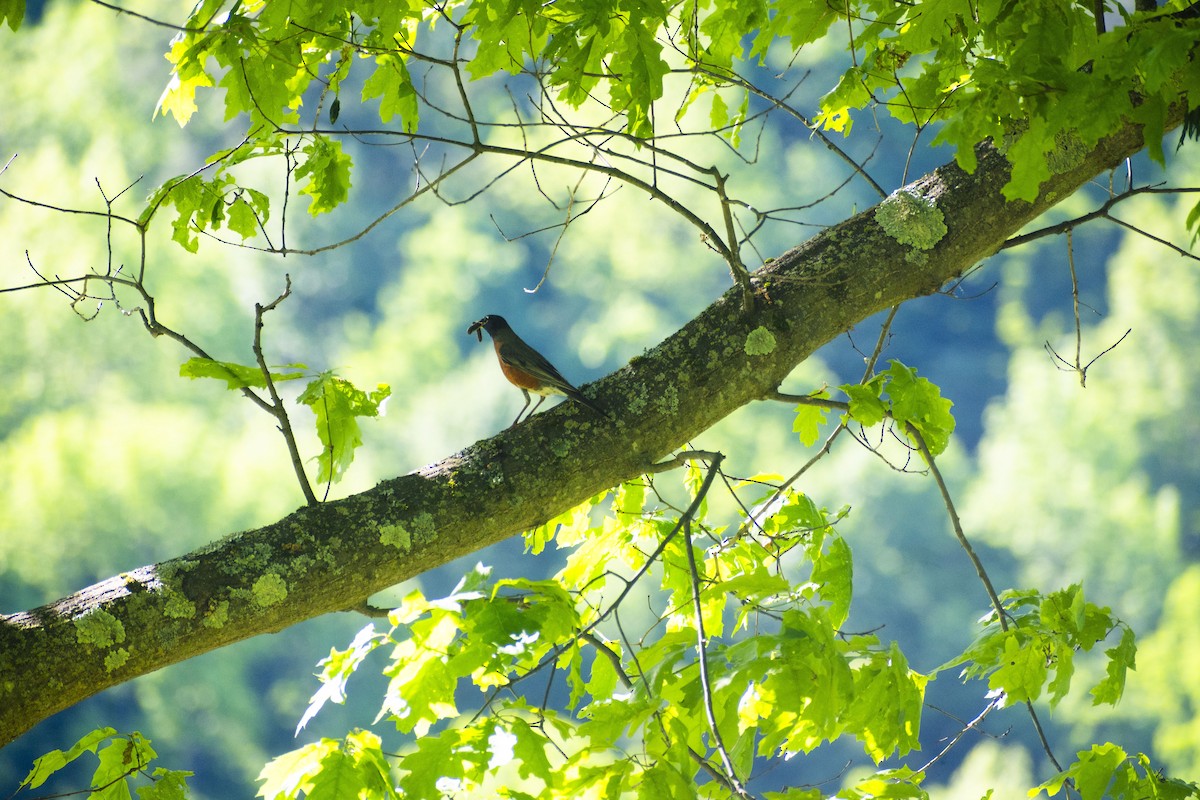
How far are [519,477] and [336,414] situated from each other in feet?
1.25

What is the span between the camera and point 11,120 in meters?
5.99

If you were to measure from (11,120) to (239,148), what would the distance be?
5465mm

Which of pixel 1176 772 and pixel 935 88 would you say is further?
pixel 1176 772

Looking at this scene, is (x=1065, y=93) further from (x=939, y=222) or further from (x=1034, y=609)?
(x=1034, y=609)

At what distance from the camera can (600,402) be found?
1.54 meters

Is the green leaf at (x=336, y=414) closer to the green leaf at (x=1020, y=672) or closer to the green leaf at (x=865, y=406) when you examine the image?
the green leaf at (x=865, y=406)

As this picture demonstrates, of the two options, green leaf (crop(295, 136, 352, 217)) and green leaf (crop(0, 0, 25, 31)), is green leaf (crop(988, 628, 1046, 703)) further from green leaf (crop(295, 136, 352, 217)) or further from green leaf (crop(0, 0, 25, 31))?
green leaf (crop(0, 0, 25, 31))

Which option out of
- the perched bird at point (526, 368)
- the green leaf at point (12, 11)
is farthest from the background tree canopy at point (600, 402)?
the perched bird at point (526, 368)

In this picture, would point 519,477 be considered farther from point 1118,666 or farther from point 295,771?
point 1118,666

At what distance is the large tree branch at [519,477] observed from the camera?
48.6 inches

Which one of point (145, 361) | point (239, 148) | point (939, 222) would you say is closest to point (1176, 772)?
point (939, 222)

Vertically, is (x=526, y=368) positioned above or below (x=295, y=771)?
above

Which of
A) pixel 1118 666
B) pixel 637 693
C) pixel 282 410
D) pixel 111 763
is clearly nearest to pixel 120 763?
pixel 111 763

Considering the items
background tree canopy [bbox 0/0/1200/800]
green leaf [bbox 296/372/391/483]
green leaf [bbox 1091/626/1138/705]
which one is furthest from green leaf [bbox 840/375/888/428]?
green leaf [bbox 296/372/391/483]
